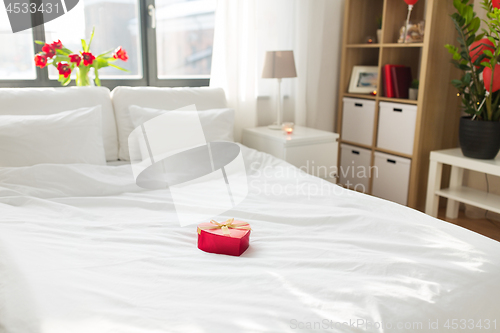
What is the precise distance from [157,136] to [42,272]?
1.21 metres

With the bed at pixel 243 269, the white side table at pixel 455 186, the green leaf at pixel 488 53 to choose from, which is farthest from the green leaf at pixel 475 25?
A: the bed at pixel 243 269

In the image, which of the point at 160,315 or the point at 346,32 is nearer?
the point at 160,315

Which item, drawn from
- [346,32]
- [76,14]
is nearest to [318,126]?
[346,32]

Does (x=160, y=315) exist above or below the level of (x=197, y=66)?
below

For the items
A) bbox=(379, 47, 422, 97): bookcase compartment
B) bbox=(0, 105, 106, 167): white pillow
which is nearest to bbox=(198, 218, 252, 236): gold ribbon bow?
bbox=(0, 105, 106, 167): white pillow

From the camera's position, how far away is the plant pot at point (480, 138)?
2.51 metres

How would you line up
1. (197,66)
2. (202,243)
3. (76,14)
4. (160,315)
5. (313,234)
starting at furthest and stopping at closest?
(197,66), (76,14), (313,234), (202,243), (160,315)

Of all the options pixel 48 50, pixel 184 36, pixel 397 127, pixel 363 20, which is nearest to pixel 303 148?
pixel 397 127

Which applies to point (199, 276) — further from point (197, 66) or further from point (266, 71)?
point (197, 66)

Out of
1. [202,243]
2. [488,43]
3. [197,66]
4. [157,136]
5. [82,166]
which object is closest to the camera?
[202,243]

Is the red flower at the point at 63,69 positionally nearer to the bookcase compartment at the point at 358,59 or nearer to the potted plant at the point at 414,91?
the bookcase compartment at the point at 358,59

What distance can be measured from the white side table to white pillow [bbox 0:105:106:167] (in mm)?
2084

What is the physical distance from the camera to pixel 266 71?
287 centimetres

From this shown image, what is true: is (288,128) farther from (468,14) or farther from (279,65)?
(468,14)
